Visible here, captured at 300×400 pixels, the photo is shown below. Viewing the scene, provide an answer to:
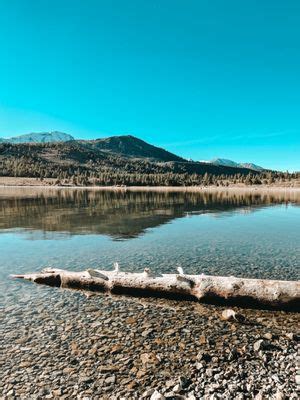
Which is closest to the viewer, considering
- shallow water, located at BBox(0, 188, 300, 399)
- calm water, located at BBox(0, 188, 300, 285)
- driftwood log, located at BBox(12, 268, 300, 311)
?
shallow water, located at BBox(0, 188, 300, 399)

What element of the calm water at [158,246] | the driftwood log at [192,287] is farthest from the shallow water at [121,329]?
the driftwood log at [192,287]

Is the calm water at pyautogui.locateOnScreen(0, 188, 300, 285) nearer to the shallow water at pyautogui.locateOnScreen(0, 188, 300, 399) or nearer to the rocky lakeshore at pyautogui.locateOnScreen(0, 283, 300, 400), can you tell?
the shallow water at pyautogui.locateOnScreen(0, 188, 300, 399)

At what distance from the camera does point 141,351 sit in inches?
521

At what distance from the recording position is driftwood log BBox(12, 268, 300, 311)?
1747 cm

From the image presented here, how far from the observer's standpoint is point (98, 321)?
1603 cm

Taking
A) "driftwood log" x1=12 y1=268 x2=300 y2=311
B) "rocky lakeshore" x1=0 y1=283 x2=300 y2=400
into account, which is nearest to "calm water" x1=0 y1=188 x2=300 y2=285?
"driftwood log" x1=12 y1=268 x2=300 y2=311

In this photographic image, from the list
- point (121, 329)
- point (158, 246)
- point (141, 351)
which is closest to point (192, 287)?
point (121, 329)

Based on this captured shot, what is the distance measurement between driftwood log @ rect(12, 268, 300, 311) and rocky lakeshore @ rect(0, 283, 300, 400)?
69 centimetres

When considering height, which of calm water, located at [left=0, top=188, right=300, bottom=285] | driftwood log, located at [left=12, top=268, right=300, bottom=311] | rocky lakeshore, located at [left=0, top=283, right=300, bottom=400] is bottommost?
rocky lakeshore, located at [left=0, top=283, right=300, bottom=400]

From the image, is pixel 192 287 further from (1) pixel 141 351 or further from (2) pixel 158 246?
(2) pixel 158 246

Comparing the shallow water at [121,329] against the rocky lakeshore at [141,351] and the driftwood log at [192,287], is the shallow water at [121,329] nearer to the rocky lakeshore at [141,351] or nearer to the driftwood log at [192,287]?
the rocky lakeshore at [141,351]

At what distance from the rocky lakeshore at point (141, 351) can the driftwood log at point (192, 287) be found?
69cm

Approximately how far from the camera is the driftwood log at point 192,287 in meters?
17.5

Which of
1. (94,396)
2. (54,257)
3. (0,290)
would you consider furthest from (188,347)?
(54,257)
